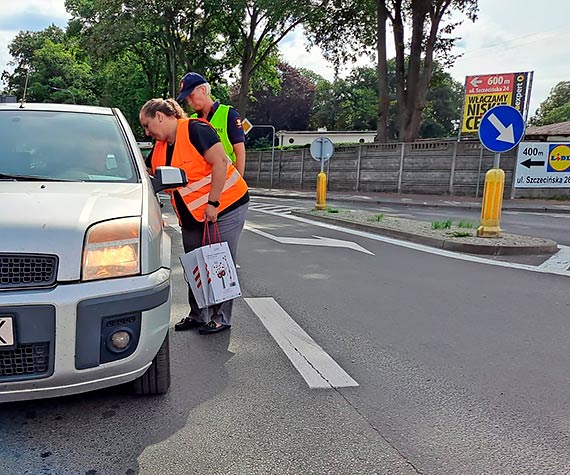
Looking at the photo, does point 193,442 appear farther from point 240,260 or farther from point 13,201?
point 240,260

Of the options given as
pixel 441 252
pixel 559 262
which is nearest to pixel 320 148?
pixel 441 252

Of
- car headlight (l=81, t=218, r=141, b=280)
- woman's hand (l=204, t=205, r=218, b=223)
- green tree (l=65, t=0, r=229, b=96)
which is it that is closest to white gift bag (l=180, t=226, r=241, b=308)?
woman's hand (l=204, t=205, r=218, b=223)

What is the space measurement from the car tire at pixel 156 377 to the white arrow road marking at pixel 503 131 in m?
6.85

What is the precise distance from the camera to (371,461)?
2.31 m

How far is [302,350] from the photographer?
367 cm

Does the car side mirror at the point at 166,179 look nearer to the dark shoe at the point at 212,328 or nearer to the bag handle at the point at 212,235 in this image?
the bag handle at the point at 212,235

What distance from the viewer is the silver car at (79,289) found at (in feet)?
7.15

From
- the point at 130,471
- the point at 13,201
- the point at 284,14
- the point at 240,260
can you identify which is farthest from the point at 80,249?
the point at 284,14

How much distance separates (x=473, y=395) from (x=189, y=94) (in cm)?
311

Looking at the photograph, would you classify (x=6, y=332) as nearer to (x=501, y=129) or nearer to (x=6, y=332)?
(x=6, y=332)

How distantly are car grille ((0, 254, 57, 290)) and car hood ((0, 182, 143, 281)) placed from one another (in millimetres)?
27

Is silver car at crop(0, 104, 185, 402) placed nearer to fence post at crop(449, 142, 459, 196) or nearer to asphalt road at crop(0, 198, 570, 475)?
asphalt road at crop(0, 198, 570, 475)

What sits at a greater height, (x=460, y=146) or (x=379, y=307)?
(x=460, y=146)

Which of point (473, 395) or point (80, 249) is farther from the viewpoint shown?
point (473, 395)
